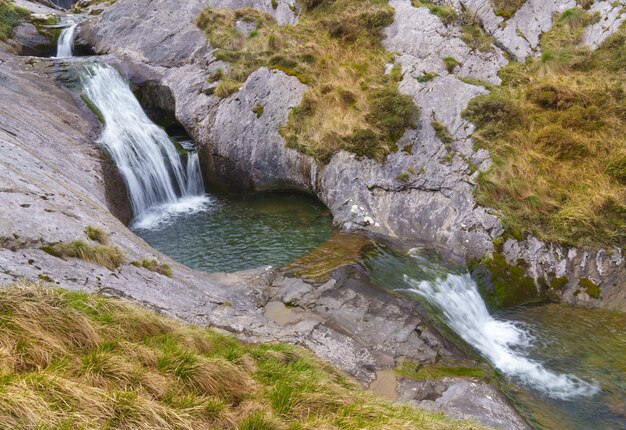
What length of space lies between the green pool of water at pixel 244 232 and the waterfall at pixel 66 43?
46.1 ft

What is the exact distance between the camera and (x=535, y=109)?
1597 centimetres

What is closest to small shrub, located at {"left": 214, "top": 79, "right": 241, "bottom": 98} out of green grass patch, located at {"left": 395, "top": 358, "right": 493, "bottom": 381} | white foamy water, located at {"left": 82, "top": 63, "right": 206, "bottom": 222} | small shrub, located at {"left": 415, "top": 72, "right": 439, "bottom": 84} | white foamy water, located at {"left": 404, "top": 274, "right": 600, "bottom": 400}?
white foamy water, located at {"left": 82, "top": 63, "right": 206, "bottom": 222}

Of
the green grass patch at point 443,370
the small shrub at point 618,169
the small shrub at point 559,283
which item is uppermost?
the small shrub at point 618,169

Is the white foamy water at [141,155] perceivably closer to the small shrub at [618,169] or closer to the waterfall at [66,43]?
the waterfall at [66,43]

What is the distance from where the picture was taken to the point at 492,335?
→ 11.0 metres

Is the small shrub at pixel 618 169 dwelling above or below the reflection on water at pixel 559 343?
above

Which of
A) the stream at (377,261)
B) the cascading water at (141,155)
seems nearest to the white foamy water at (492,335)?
the stream at (377,261)

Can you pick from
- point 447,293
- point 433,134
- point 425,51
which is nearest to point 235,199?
point 433,134

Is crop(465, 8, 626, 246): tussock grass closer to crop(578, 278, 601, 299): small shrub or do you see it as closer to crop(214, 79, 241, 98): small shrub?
crop(578, 278, 601, 299): small shrub

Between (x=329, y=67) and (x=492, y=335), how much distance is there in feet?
45.8

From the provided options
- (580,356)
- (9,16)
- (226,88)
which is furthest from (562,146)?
(9,16)

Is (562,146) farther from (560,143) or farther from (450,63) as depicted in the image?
(450,63)

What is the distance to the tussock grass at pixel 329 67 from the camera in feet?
55.1

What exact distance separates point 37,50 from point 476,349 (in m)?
26.2
